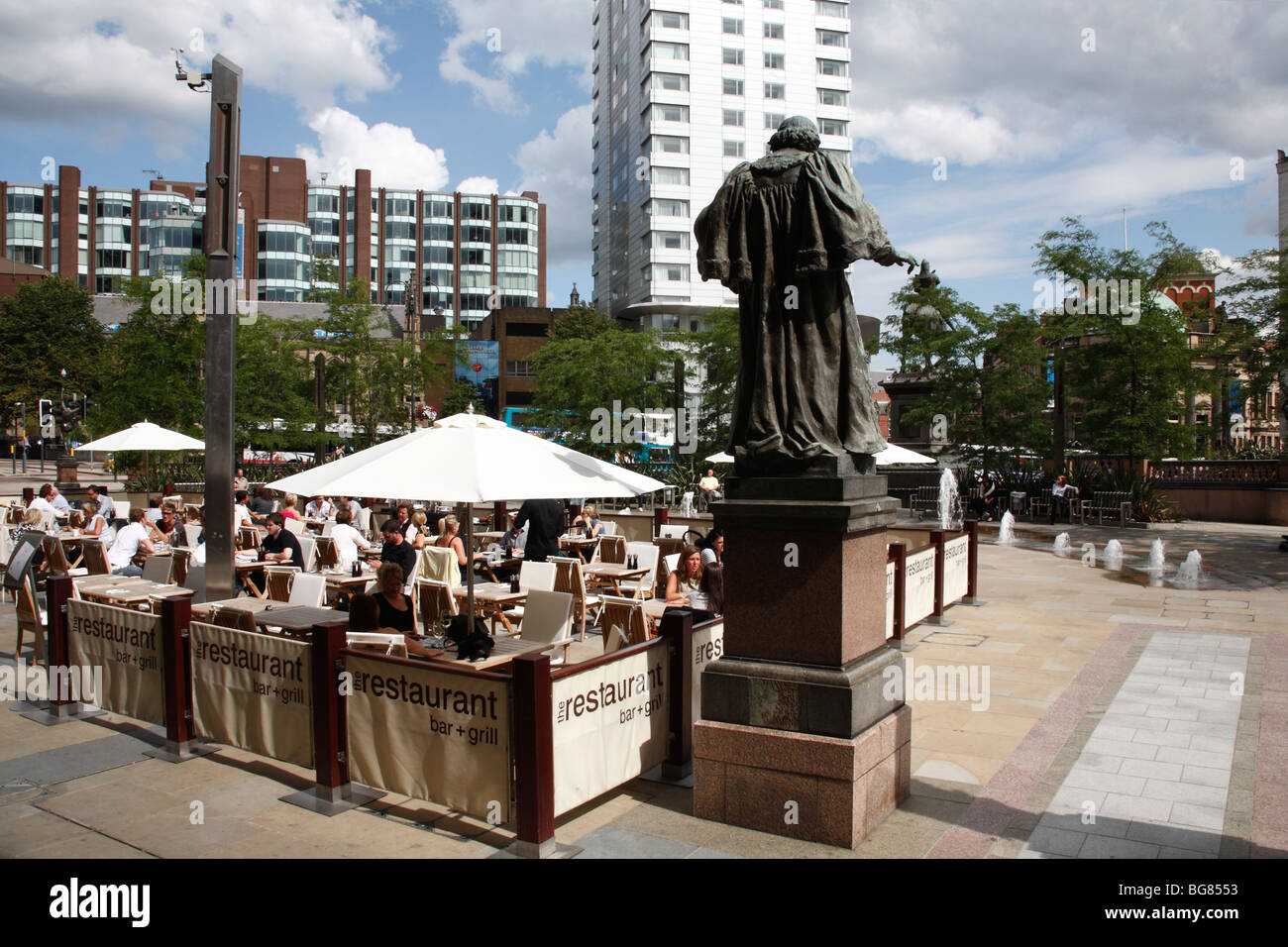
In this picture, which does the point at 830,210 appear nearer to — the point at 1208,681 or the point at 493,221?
the point at 1208,681

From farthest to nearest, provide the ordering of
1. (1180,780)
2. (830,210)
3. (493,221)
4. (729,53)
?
1. (493,221)
2. (729,53)
3. (1180,780)
4. (830,210)

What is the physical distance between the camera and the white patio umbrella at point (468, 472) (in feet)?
24.2

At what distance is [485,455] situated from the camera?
25.7ft

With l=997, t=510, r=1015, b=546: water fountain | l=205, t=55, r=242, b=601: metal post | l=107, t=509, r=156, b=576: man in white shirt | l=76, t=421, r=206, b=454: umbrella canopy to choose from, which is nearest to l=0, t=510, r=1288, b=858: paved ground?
l=107, t=509, r=156, b=576: man in white shirt

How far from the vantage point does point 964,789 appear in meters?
6.16

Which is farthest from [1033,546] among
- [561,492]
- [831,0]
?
[831,0]

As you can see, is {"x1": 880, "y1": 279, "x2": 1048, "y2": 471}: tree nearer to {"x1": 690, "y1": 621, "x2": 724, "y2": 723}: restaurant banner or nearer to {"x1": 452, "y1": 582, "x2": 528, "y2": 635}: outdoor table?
{"x1": 452, "y1": 582, "x2": 528, "y2": 635}: outdoor table

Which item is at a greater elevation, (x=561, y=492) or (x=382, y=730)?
(x=561, y=492)

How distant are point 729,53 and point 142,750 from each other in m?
78.3

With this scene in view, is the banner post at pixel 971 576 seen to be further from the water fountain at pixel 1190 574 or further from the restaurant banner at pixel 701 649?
the restaurant banner at pixel 701 649

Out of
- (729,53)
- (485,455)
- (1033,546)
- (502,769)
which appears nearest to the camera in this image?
(502,769)

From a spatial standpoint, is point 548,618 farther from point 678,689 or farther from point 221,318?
point 221,318

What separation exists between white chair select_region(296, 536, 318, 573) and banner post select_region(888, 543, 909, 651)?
846 centimetres

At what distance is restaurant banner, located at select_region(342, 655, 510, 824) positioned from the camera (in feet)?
16.9
